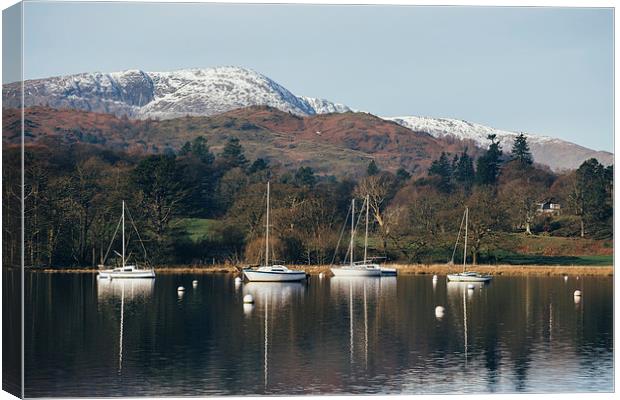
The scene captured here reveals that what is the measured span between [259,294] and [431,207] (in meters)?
24.8

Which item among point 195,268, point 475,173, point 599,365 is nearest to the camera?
point 599,365

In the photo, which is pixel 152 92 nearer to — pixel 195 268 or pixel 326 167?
pixel 326 167

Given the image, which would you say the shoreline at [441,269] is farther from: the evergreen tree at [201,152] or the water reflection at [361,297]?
the evergreen tree at [201,152]

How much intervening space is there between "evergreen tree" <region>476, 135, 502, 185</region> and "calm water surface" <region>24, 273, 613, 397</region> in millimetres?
39605

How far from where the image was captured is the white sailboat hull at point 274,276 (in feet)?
183

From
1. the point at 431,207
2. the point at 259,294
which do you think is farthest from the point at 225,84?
the point at 259,294

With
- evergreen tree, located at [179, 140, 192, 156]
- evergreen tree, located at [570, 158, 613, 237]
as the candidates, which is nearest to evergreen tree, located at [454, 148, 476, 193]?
evergreen tree, located at [179, 140, 192, 156]

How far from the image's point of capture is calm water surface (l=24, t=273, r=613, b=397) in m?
21.7

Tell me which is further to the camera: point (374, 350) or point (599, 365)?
point (374, 350)

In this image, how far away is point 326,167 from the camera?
109 metres

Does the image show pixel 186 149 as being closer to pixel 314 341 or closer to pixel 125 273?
pixel 125 273

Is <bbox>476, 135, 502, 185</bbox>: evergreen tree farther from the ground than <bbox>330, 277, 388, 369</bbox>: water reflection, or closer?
farther from the ground

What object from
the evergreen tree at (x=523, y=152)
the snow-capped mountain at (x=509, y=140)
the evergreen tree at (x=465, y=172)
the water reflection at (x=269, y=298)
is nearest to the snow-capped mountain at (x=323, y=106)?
the snow-capped mountain at (x=509, y=140)

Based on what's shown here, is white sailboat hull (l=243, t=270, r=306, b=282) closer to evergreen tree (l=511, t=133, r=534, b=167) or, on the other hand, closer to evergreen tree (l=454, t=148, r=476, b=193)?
evergreen tree (l=511, t=133, r=534, b=167)
